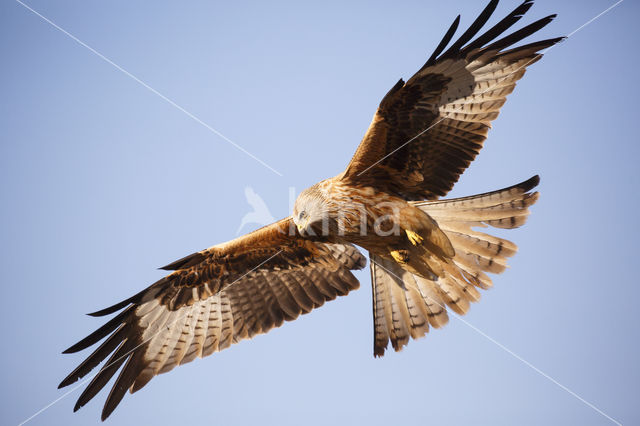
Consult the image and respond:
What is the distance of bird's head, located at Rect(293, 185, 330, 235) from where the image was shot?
238 inches

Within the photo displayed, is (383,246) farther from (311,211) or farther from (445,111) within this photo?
(445,111)

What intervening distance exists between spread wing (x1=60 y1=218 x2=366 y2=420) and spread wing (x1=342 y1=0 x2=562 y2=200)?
1425mm

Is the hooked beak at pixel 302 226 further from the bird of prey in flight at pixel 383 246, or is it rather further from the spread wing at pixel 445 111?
the spread wing at pixel 445 111

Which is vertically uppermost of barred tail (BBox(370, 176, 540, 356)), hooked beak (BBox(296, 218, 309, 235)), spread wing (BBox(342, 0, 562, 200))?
spread wing (BBox(342, 0, 562, 200))

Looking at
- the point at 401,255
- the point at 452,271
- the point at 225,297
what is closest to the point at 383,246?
the point at 401,255

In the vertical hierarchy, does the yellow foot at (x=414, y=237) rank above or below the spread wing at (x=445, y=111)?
below

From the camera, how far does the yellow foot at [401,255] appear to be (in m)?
6.31

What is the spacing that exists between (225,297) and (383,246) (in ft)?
6.80

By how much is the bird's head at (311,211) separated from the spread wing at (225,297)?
1.47 feet

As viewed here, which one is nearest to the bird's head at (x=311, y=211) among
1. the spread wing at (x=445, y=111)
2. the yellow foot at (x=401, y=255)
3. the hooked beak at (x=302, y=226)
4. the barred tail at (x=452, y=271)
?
the hooked beak at (x=302, y=226)

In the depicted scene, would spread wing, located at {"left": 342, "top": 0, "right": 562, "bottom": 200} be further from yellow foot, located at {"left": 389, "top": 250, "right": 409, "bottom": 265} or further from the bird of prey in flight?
yellow foot, located at {"left": 389, "top": 250, "right": 409, "bottom": 265}

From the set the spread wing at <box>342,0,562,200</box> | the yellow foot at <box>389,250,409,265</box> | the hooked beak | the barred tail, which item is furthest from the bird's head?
the barred tail

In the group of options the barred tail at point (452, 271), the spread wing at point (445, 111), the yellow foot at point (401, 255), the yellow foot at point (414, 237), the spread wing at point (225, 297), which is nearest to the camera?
the spread wing at point (445, 111)

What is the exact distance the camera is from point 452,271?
636 centimetres
